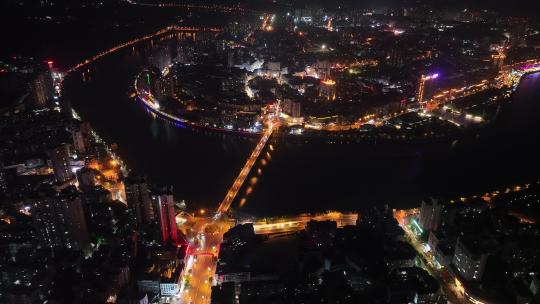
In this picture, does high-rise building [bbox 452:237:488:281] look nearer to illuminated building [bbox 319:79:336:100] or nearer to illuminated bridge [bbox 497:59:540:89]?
illuminated building [bbox 319:79:336:100]

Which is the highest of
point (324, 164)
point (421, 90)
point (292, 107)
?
point (421, 90)

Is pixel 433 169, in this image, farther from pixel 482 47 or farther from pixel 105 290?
pixel 482 47

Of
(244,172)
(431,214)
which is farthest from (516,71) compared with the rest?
(244,172)

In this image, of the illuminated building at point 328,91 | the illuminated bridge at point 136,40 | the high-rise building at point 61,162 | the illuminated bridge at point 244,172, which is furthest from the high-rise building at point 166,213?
the illuminated bridge at point 136,40

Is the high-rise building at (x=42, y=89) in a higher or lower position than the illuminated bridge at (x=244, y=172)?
higher

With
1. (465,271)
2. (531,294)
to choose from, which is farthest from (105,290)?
(531,294)

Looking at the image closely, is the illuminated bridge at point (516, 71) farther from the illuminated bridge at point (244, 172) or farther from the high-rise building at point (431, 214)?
the high-rise building at point (431, 214)

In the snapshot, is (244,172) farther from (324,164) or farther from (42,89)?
(42,89)
